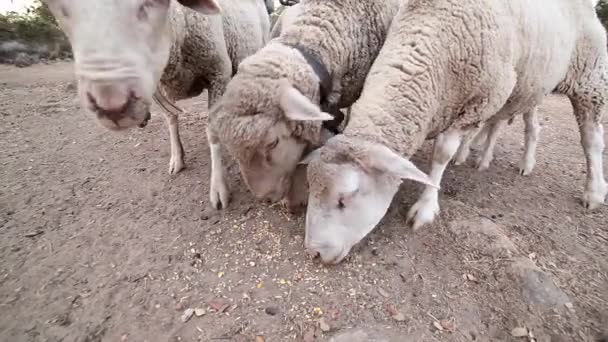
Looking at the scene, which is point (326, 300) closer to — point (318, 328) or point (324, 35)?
point (318, 328)

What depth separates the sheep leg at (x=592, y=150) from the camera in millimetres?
3449

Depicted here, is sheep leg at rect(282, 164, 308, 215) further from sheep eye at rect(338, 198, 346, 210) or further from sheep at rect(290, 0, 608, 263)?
sheep eye at rect(338, 198, 346, 210)

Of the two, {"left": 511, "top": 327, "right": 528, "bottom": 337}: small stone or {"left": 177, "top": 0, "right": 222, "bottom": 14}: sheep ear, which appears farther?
{"left": 177, "top": 0, "right": 222, "bottom": 14}: sheep ear

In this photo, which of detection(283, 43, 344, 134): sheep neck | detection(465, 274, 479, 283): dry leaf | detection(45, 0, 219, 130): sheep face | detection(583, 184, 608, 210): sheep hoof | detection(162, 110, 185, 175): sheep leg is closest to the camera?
detection(45, 0, 219, 130): sheep face

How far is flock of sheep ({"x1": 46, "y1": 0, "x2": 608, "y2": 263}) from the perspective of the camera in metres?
2.17

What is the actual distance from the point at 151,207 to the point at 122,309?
115cm

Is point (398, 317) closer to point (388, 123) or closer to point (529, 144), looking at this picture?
point (388, 123)

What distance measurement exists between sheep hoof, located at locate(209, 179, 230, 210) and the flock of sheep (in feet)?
0.04

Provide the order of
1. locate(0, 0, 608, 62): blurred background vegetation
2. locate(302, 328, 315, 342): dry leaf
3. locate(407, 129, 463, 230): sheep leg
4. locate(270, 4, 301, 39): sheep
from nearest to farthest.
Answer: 1. locate(302, 328, 315, 342): dry leaf
2. locate(407, 129, 463, 230): sheep leg
3. locate(270, 4, 301, 39): sheep
4. locate(0, 0, 608, 62): blurred background vegetation

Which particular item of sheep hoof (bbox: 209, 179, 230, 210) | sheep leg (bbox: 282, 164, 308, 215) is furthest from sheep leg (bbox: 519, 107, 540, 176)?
sheep hoof (bbox: 209, 179, 230, 210)

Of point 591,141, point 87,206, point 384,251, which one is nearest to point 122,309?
point 87,206

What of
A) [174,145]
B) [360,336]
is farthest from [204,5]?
[360,336]

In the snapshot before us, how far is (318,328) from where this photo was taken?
7.18 feet

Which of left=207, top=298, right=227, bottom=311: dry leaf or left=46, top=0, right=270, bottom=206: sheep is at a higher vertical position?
left=46, top=0, right=270, bottom=206: sheep
